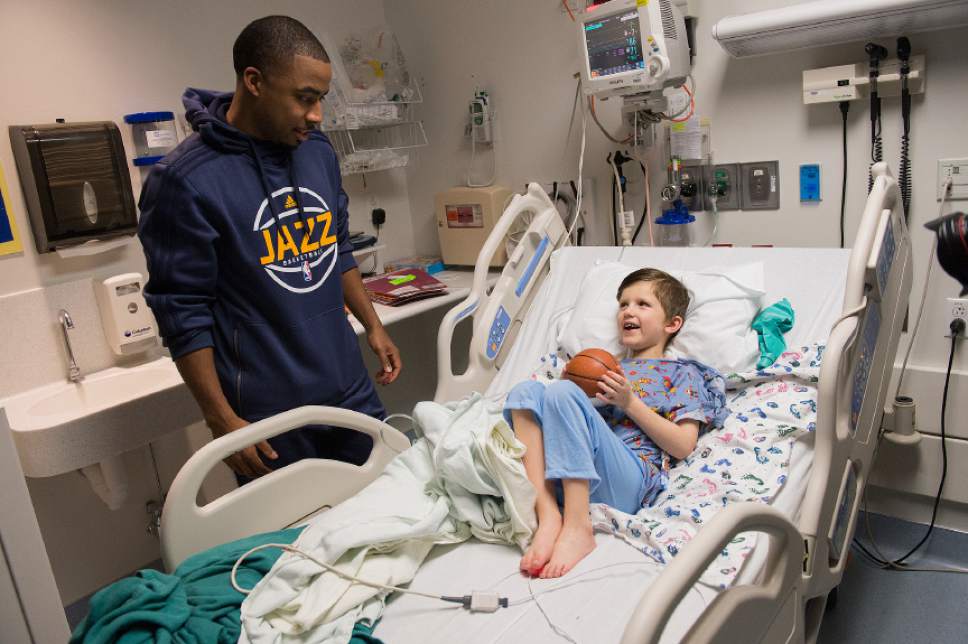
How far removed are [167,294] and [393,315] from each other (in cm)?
113

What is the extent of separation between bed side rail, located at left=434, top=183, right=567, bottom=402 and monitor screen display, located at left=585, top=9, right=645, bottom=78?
1.53 ft

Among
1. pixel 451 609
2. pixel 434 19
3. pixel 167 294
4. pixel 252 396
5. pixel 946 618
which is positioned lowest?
pixel 946 618

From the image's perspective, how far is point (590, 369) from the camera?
1.76 metres

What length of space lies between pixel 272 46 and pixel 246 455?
95 centimetres

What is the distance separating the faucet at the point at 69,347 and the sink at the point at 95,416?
0.03m

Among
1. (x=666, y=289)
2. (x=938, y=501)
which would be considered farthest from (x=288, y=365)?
(x=938, y=501)

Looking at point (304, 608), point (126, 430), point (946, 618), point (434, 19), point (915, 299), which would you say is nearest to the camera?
point (304, 608)

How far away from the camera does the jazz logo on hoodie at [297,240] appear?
1.82 meters

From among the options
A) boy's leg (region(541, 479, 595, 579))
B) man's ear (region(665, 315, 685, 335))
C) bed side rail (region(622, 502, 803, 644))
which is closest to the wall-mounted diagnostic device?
man's ear (region(665, 315, 685, 335))

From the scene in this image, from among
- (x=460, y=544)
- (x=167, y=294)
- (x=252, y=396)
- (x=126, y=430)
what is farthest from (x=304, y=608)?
(x=126, y=430)

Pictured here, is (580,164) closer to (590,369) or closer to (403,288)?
(403,288)

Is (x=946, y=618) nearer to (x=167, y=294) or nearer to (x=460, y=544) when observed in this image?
(x=460, y=544)

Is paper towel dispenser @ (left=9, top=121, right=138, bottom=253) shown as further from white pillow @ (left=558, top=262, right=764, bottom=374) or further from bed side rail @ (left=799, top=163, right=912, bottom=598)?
bed side rail @ (left=799, top=163, right=912, bottom=598)

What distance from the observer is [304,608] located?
133 cm
